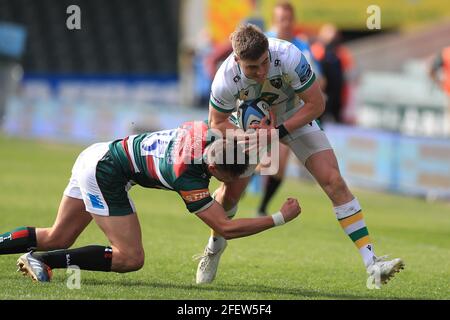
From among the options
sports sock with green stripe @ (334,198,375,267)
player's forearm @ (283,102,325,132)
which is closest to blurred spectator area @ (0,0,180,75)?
player's forearm @ (283,102,325,132)

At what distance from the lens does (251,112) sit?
885 cm

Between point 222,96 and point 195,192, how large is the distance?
1049mm

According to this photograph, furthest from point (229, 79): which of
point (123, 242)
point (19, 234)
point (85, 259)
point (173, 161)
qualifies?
point (19, 234)

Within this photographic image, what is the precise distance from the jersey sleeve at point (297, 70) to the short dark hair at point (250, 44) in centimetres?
42

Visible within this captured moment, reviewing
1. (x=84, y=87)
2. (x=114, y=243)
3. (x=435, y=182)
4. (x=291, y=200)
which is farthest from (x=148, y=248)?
(x=84, y=87)

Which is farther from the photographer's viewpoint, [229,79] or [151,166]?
[229,79]

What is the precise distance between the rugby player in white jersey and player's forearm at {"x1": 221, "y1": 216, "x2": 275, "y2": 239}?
76 cm

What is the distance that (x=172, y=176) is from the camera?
8109 millimetres

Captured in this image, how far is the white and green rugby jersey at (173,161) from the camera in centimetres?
802

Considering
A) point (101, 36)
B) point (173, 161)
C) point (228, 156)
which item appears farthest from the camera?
point (101, 36)

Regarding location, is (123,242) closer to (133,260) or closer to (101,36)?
(133,260)

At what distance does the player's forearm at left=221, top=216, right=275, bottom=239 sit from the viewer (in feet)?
26.5

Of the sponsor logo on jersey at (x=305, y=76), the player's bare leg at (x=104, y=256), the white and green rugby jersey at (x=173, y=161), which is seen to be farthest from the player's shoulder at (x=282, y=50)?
the player's bare leg at (x=104, y=256)
